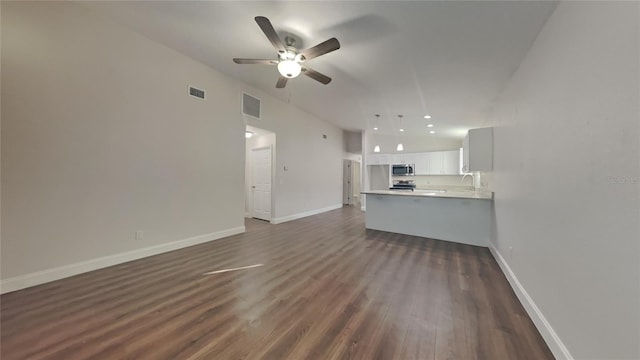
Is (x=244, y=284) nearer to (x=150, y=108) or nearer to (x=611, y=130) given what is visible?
(x=150, y=108)

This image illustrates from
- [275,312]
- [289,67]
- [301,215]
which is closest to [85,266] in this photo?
[275,312]

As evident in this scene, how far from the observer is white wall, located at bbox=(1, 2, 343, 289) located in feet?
7.41

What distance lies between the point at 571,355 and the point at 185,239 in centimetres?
439

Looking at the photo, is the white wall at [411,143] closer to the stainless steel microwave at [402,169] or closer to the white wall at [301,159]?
the stainless steel microwave at [402,169]

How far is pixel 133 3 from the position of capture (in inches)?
96.8

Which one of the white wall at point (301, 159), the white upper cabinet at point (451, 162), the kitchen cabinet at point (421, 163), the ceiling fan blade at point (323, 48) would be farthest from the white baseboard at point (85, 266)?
the white upper cabinet at point (451, 162)

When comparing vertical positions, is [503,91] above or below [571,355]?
above

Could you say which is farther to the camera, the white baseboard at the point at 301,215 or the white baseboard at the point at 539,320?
the white baseboard at the point at 301,215

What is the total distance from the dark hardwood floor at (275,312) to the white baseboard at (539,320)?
0.18 ft

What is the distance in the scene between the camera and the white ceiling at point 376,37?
2266 mm

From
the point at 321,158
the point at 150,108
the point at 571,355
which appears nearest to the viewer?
the point at 571,355

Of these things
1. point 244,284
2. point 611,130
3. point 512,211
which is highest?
point 611,130

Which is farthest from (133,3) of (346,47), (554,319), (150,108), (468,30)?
(554,319)

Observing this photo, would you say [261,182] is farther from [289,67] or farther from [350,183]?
[350,183]
